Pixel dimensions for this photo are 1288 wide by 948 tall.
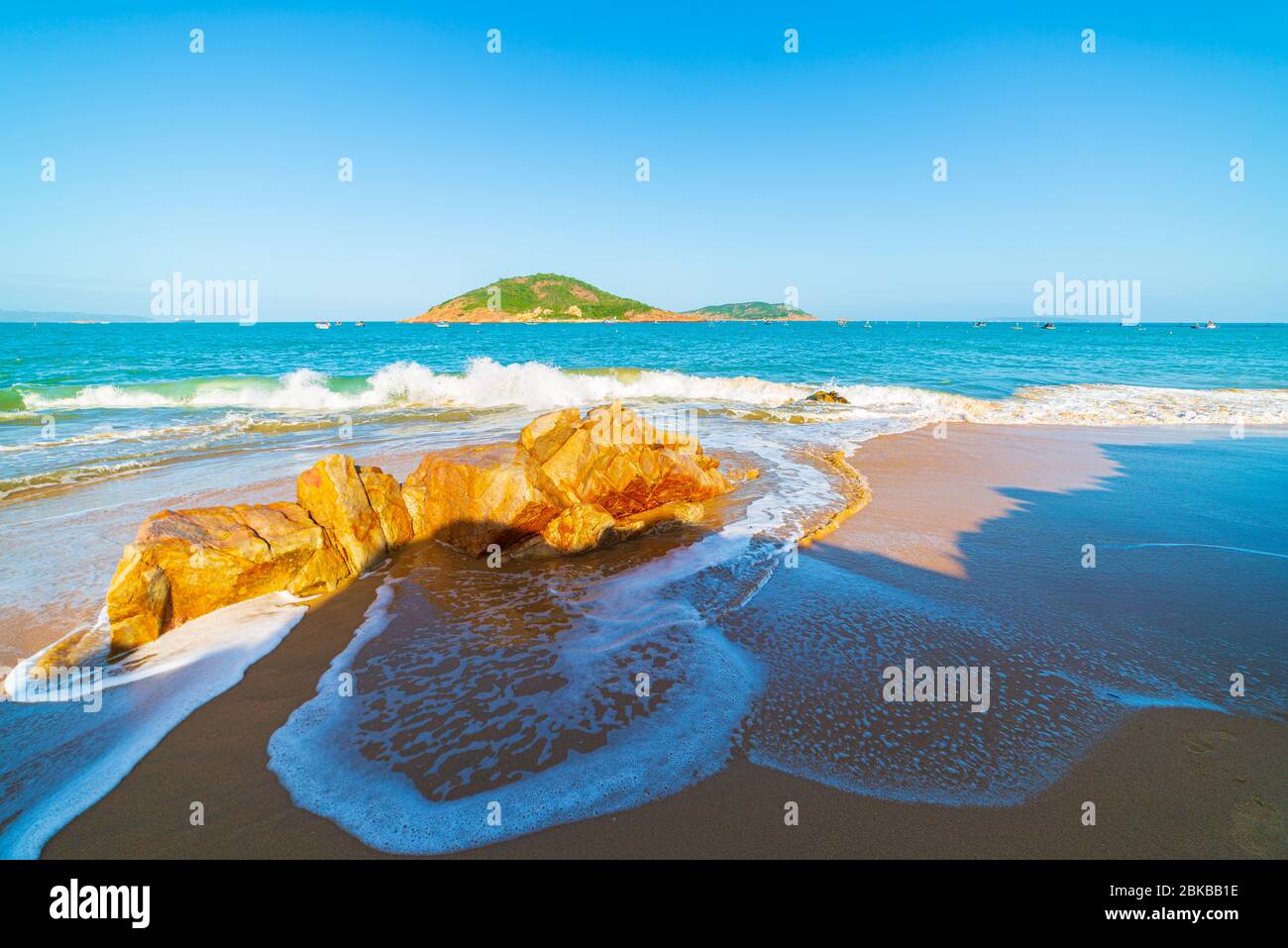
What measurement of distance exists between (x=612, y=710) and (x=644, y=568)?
2.94 meters

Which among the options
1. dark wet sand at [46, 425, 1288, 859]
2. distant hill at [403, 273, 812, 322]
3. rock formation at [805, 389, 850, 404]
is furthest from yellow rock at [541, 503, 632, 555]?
distant hill at [403, 273, 812, 322]

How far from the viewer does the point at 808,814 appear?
3477 mm

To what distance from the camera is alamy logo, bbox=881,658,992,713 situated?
181 inches

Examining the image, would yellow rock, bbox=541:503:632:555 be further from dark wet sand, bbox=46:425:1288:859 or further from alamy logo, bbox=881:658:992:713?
alamy logo, bbox=881:658:992:713

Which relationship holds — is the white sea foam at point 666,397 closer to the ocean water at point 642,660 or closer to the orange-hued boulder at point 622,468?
the ocean water at point 642,660

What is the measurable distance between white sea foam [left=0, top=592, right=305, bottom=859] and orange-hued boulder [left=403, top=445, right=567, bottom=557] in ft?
7.67

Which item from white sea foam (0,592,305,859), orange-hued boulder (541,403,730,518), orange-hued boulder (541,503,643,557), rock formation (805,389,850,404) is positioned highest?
rock formation (805,389,850,404)

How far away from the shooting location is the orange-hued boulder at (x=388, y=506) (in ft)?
26.2

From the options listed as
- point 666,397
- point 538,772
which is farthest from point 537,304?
point 538,772

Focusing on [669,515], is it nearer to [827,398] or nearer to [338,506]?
[338,506]

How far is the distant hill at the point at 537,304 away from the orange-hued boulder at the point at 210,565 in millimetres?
178852
